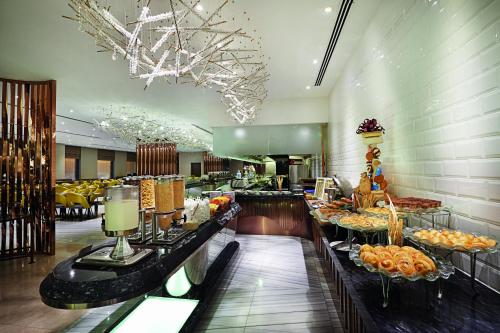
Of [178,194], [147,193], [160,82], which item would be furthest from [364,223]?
[160,82]

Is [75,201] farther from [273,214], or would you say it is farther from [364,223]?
[364,223]

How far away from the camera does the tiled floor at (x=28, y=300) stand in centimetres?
231

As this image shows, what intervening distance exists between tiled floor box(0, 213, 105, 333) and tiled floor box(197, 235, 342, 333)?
55.3 inches

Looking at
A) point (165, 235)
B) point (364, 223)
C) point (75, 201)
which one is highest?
point (364, 223)

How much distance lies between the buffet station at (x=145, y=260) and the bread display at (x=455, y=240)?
50.6 inches

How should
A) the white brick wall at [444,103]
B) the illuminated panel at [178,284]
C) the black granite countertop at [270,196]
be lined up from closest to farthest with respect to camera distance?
1. the white brick wall at [444,103]
2. the illuminated panel at [178,284]
3. the black granite countertop at [270,196]

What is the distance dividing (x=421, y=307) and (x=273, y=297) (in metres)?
2.03

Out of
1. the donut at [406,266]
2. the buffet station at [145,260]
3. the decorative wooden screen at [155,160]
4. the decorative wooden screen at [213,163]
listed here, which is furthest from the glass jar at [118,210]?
the decorative wooden screen at [213,163]

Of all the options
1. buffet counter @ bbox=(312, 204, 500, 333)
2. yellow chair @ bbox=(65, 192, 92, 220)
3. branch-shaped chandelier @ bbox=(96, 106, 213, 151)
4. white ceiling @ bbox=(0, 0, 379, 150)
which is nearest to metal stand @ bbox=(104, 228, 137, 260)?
buffet counter @ bbox=(312, 204, 500, 333)

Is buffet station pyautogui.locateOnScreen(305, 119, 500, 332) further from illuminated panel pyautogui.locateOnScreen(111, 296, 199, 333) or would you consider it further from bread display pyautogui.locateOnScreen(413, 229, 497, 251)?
illuminated panel pyautogui.locateOnScreen(111, 296, 199, 333)

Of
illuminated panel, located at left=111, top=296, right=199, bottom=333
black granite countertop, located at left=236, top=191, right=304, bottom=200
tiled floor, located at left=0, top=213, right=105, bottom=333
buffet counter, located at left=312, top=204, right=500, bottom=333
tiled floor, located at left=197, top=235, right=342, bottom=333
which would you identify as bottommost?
tiled floor, located at left=0, top=213, right=105, bottom=333

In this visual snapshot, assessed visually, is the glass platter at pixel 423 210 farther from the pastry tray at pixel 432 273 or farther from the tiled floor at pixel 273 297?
the tiled floor at pixel 273 297

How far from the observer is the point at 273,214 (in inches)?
204

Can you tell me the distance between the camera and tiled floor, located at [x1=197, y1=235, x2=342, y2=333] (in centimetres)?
227
